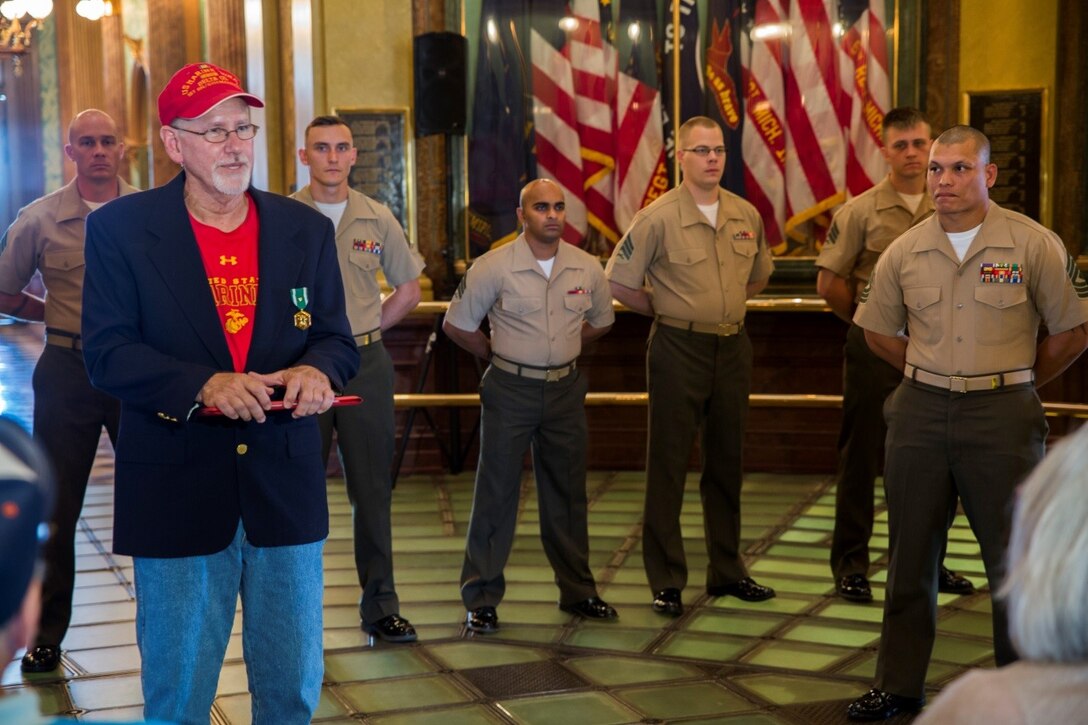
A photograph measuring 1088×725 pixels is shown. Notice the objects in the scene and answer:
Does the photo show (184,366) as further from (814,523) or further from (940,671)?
(814,523)

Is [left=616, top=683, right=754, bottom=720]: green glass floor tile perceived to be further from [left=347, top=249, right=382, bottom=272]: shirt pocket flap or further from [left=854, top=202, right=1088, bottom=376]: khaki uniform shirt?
[left=347, top=249, right=382, bottom=272]: shirt pocket flap

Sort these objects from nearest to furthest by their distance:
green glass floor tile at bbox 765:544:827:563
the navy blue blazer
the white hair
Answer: the white hair, the navy blue blazer, green glass floor tile at bbox 765:544:827:563

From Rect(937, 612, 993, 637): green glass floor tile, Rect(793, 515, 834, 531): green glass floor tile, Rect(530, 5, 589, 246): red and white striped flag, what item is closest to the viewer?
Rect(937, 612, 993, 637): green glass floor tile

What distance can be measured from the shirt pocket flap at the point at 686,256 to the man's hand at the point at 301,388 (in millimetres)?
2440

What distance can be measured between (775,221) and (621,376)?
1.24 meters

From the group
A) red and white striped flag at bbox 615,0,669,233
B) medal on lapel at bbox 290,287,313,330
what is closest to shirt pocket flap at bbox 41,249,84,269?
medal on lapel at bbox 290,287,313,330

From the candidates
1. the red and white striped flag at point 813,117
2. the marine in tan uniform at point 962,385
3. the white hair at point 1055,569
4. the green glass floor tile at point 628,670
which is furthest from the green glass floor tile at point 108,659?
the red and white striped flag at point 813,117

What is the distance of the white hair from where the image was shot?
1.13 metres

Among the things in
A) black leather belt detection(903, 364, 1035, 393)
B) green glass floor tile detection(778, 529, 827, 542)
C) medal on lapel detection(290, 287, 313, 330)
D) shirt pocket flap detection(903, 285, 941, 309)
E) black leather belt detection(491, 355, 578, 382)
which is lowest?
green glass floor tile detection(778, 529, 827, 542)

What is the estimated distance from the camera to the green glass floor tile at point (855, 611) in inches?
179

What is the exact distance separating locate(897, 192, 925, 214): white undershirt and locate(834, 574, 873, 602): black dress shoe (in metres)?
1.34

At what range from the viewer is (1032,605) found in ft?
3.80

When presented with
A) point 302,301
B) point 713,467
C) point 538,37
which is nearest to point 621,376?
point 538,37

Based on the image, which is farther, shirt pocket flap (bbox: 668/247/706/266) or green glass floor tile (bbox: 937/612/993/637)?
shirt pocket flap (bbox: 668/247/706/266)
